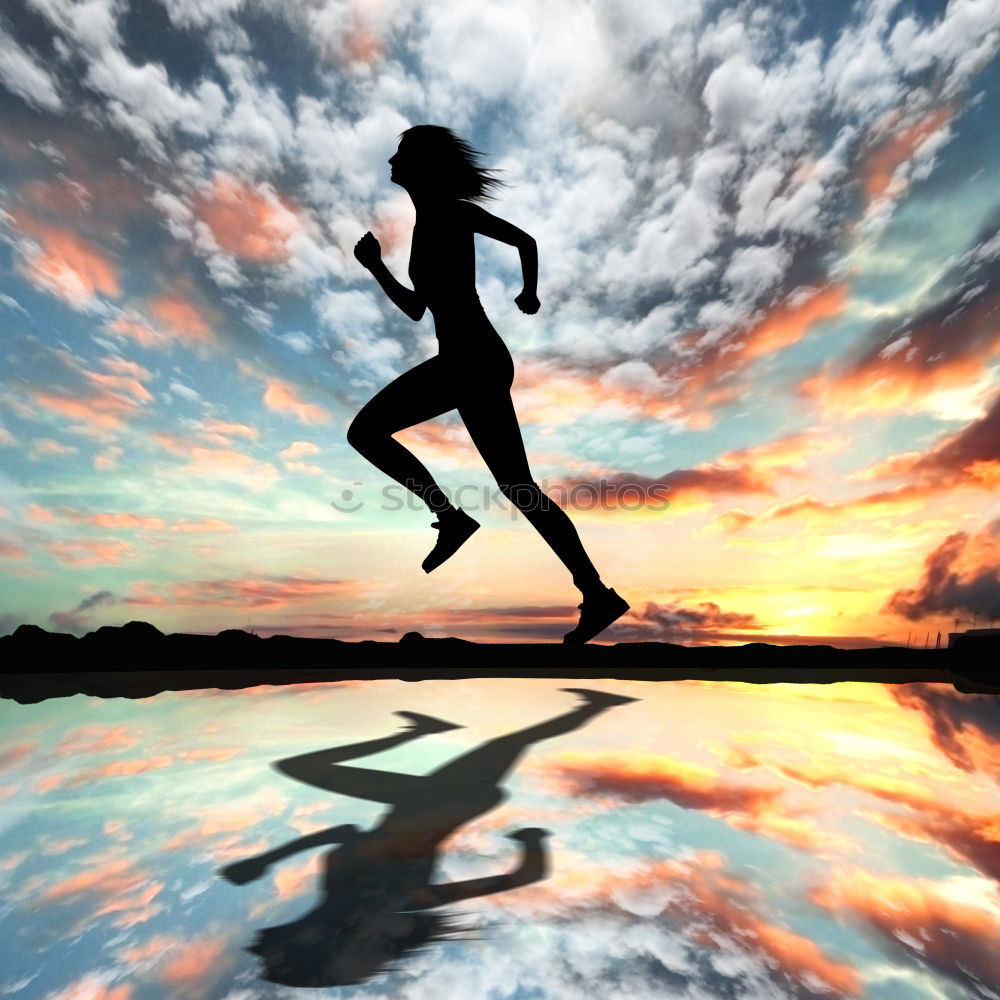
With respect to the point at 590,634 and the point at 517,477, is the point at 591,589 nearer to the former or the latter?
the point at 590,634

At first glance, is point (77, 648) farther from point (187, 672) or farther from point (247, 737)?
point (247, 737)

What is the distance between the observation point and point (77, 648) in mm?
5340

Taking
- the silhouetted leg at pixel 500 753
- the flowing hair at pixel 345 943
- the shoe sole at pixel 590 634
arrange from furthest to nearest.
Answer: the shoe sole at pixel 590 634
the silhouetted leg at pixel 500 753
the flowing hair at pixel 345 943

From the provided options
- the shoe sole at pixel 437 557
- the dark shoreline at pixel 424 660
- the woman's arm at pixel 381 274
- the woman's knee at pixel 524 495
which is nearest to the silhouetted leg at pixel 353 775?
the shoe sole at pixel 437 557

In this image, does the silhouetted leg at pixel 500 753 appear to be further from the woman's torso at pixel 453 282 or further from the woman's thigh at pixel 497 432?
the woman's torso at pixel 453 282

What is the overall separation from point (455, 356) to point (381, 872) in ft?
6.56

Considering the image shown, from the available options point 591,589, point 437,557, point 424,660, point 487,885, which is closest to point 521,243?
point 437,557

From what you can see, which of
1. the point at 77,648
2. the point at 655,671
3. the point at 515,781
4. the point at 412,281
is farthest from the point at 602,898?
the point at 77,648

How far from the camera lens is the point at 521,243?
8.41 ft

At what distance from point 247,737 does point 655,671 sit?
3869 mm

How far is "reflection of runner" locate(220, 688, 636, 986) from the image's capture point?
0.92m

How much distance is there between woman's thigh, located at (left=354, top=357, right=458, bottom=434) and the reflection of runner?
151cm

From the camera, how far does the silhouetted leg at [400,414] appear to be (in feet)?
8.36

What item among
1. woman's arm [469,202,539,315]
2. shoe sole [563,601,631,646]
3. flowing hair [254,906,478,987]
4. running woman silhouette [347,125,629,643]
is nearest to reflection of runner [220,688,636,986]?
flowing hair [254,906,478,987]
